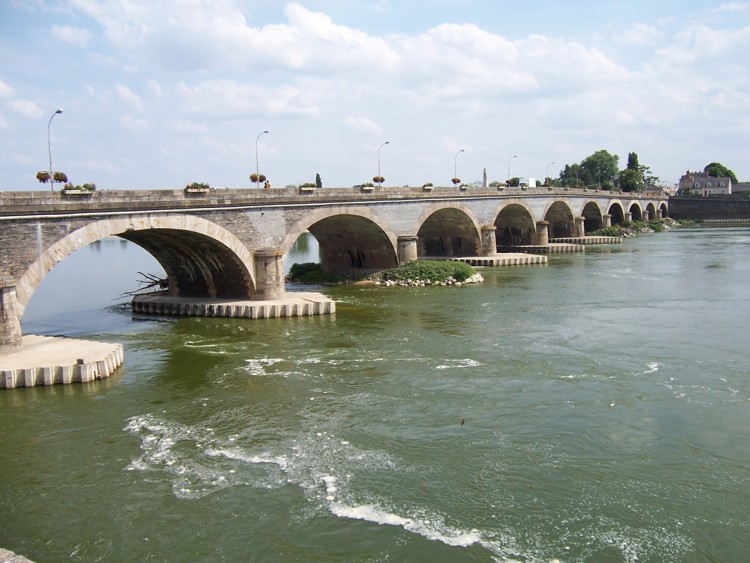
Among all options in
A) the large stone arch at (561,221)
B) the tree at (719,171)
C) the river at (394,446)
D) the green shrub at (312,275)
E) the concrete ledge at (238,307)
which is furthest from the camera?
the tree at (719,171)

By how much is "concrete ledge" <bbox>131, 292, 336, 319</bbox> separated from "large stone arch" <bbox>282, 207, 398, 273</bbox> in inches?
394

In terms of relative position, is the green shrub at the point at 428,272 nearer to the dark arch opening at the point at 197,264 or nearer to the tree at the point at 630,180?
the dark arch opening at the point at 197,264

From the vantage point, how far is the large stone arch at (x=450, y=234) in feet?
189

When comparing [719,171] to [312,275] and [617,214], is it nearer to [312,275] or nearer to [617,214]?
[617,214]

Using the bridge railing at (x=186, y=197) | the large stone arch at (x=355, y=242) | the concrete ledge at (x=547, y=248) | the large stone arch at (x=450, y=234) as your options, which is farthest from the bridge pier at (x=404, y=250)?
the concrete ledge at (x=547, y=248)

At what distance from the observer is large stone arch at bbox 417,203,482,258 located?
5756cm

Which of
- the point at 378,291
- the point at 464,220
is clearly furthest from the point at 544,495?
the point at 464,220

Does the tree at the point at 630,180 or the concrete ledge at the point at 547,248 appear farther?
the tree at the point at 630,180

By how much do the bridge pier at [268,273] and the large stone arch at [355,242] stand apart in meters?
8.69

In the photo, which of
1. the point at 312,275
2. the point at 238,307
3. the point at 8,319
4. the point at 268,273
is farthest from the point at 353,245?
the point at 8,319

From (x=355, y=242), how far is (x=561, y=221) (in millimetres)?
41794

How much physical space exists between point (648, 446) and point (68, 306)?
3381 centimetres

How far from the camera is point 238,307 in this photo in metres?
33.1

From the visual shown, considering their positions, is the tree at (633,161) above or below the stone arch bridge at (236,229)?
above
